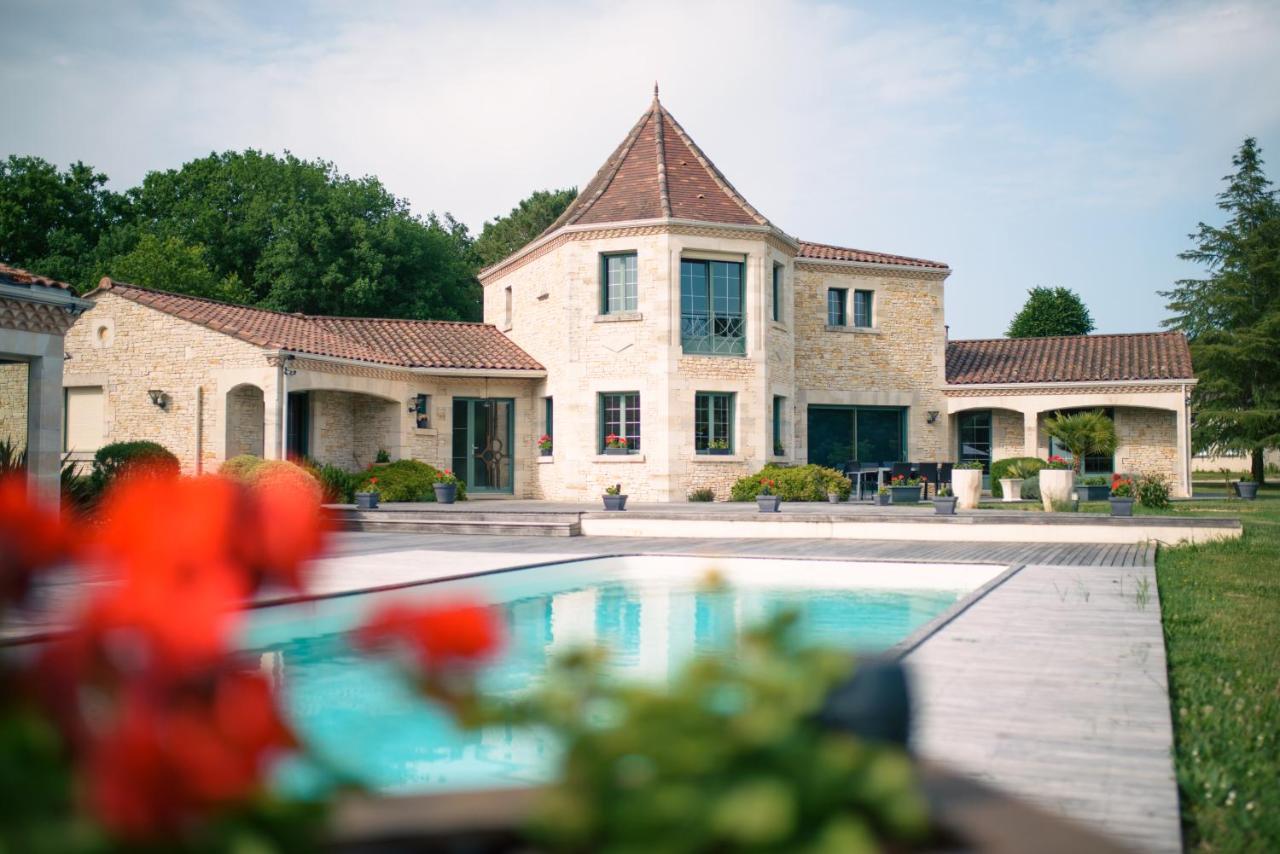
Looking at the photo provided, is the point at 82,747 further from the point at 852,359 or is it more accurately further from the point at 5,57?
the point at 5,57

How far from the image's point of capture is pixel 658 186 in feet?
77.4

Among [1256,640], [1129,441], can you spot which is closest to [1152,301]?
[1129,441]

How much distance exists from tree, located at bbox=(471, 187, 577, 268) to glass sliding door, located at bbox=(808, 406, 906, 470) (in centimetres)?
2345

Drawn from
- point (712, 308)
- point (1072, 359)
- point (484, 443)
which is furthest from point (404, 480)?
point (1072, 359)

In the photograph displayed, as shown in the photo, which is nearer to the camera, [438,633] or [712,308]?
[438,633]

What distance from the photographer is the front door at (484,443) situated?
24422mm

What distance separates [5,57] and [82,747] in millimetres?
28761

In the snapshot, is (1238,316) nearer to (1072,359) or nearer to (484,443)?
(1072,359)

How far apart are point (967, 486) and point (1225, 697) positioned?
45.7 ft

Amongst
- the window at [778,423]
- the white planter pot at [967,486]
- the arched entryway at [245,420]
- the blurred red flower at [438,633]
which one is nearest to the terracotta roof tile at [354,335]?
the arched entryway at [245,420]

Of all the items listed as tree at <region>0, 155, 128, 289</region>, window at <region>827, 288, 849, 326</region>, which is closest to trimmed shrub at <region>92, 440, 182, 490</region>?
window at <region>827, 288, 849, 326</region>

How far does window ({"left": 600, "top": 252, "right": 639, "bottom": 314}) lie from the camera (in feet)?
75.4

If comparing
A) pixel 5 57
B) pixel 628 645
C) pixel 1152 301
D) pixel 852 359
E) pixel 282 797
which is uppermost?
pixel 5 57

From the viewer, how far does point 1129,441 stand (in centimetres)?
2661
